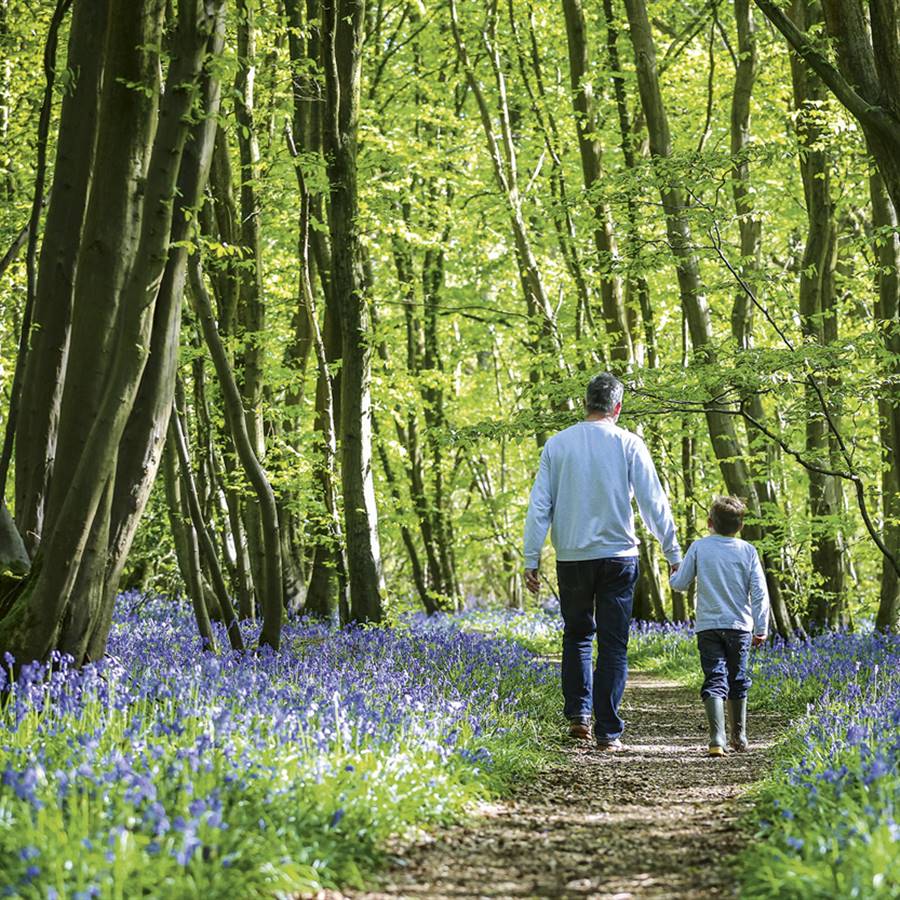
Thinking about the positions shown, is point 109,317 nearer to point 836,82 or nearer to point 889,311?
point 836,82

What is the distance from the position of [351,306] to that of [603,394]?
3940 mm

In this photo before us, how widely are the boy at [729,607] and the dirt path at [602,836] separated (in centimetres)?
46

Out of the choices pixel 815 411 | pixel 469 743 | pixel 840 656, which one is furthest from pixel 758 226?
pixel 469 743

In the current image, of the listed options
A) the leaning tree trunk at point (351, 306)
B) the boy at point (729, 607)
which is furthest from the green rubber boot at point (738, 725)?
the leaning tree trunk at point (351, 306)

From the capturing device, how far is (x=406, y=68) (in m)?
22.3

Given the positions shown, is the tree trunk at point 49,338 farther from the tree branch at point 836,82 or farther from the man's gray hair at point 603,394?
the tree branch at point 836,82

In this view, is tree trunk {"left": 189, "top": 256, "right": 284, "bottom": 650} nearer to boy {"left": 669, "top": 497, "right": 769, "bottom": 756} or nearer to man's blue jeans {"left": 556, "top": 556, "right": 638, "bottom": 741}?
man's blue jeans {"left": 556, "top": 556, "right": 638, "bottom": 741}

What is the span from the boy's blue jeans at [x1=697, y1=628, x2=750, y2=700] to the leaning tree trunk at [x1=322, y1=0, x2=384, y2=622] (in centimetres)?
403

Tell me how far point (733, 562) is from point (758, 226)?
1001 centimetres

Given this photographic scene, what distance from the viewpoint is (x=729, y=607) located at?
298 inches

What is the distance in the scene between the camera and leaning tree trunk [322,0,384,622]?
35.3 feet

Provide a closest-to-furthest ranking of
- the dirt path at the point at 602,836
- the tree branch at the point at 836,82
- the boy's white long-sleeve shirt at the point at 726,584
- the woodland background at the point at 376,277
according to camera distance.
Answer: the dirt path at the point at 602,836 < the woodland background at the point at 376,277 < the boy's white long-sleeve shirt at the point at 726,584 < the tree branch at the point at 836,82

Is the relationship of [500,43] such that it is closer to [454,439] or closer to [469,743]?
[454,439]

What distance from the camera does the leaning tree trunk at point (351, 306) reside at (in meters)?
10.8
